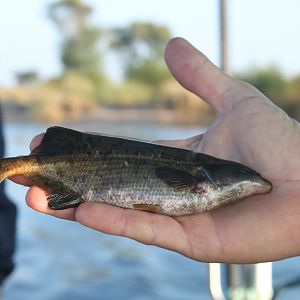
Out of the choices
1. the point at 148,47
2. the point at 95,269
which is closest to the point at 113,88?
the point at 148,47

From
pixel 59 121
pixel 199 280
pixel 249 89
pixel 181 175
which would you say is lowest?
pixel 59 121

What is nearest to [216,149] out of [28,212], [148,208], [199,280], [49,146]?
[148,208]

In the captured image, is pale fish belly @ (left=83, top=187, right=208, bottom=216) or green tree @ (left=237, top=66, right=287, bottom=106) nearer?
pale fish belly @ (left=83, top=187, right=208, bottom=216)

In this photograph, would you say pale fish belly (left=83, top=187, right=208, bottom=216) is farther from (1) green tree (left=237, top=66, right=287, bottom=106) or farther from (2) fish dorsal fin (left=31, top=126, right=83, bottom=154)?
(1) green tree (left=237, top=66, right=287, bottom=106)

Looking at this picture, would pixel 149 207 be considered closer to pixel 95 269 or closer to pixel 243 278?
pixel 243 278

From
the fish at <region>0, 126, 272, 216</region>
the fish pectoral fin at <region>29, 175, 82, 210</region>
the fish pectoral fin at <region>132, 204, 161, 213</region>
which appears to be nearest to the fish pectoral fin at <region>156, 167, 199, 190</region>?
the fish at <region>0, 126, 272, 216</region>

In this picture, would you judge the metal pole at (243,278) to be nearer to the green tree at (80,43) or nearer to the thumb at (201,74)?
the thumb at (201,74)

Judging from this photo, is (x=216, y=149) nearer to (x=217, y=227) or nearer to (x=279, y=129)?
(x=279, y=129)
